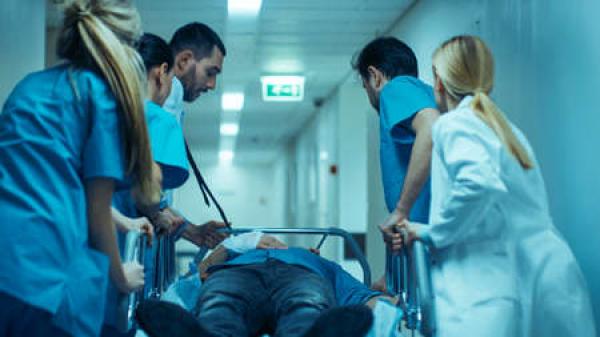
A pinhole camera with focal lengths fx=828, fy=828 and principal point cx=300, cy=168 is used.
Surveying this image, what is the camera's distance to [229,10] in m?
5.75

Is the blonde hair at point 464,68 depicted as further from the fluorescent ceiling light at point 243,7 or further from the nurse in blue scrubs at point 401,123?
the fluorescent ceiling light at point 243,7

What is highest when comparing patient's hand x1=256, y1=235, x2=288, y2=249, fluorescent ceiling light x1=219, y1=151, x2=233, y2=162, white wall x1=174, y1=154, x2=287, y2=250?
patient's hand x1=256, y1=235, x2=288, y2=249

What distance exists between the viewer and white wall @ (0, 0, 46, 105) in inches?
149

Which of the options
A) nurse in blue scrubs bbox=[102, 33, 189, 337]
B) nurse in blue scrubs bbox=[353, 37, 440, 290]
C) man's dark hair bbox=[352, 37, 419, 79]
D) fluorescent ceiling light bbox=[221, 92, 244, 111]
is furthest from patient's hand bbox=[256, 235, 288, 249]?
fluorescent ceiling light bbox=[221, 92, 244, 111]

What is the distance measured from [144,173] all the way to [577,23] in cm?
187

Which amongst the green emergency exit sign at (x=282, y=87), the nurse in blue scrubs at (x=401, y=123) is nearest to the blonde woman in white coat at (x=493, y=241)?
the nurse in blue scrubs at (x=401, y=123)

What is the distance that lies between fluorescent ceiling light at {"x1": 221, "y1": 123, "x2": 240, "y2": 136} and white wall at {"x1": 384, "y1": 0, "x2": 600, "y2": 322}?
8214mm

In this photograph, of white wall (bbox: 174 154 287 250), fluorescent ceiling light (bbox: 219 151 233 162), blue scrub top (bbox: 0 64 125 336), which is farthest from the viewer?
white wall (bbox: 174 154 287 250)

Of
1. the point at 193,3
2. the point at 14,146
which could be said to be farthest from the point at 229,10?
the point at 14,146

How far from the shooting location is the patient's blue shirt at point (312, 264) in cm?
301

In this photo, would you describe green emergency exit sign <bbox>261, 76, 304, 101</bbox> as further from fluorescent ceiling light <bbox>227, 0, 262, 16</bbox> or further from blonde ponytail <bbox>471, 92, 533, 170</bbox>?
blonde ponytail <bbox>471, 92, 533, 170</bbox>

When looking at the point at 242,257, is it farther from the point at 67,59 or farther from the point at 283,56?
the point at 283,56

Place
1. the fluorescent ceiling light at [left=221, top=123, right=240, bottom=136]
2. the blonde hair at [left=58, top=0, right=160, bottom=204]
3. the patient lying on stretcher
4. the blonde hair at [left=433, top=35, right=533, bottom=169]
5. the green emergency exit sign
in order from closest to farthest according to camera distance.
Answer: the blonde hair at [left=58, top=0, right=160, bottom=204] < the patient lying on stretcher < the blonde hair at [left=433, top=35, right=533, bottom=169] < the green emergency exit sign < the fluorescent ceiling light at [left=221, top=123, right=240, bottom=136]

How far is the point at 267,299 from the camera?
276cm
